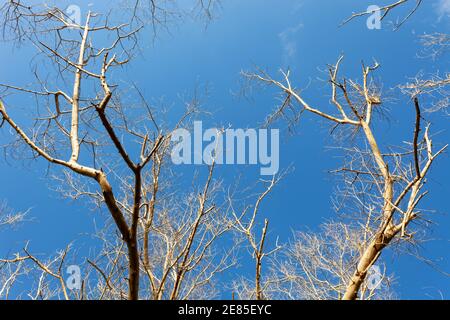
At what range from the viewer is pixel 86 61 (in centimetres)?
432

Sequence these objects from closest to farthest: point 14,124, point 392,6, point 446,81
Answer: point 14,124
point 392,6
point 446,81

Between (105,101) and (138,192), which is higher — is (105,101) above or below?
above

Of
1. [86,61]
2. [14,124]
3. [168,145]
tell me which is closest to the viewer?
[14,124]

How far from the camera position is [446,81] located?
4.98m

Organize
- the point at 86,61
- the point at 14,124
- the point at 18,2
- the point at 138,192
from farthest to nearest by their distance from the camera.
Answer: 1. the point at 86,61
2. the point at 18,2
3. the point at 14,124
4. the point at 138,192

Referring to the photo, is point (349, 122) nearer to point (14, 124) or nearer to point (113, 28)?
point (113, 28)

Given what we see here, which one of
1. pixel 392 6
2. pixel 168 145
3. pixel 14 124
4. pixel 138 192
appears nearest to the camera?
pixel 138 192

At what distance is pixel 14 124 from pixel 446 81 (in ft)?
16.6
